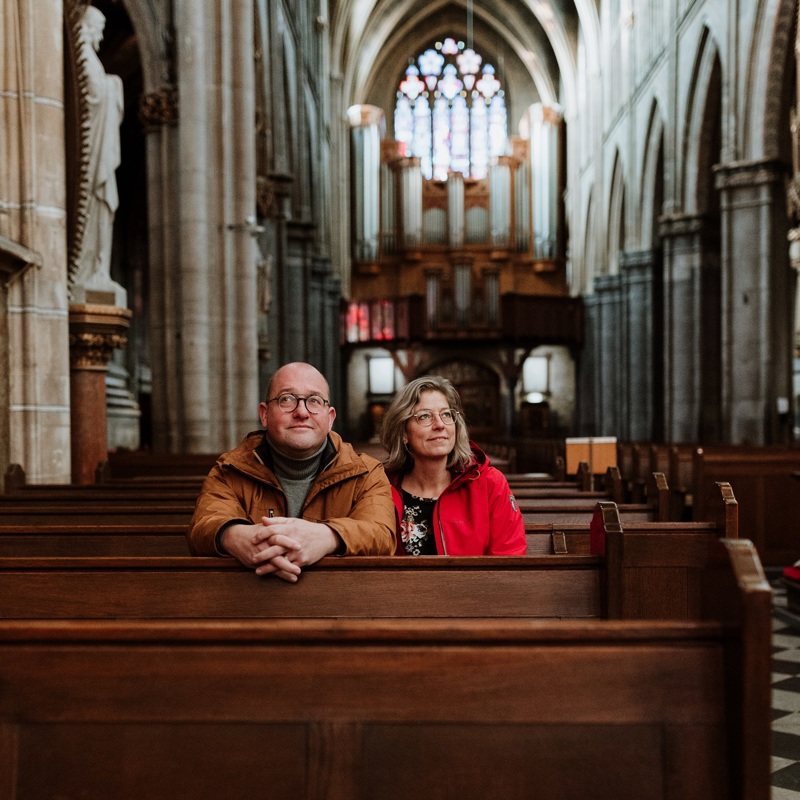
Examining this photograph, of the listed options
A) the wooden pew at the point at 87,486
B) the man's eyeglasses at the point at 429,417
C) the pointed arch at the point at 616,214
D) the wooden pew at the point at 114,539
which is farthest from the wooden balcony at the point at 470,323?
the man's eyeglasses at the point at 429,417

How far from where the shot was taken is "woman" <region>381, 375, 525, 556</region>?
125 inches

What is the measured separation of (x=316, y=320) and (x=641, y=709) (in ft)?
68.9

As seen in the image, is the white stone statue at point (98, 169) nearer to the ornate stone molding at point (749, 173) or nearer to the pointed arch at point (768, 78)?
the ornate stone molding at point (749, 173)

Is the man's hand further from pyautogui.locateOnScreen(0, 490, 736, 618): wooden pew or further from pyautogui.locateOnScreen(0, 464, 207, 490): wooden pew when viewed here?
pyautogui.locateOnScreen(0, 464, 207, 490): wooden pew

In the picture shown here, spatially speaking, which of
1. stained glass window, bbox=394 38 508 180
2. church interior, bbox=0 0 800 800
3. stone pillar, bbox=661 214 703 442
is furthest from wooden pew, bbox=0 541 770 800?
stained glass window, bbox=394 38 508 180

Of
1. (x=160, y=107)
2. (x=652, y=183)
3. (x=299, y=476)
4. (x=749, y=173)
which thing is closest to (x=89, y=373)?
(x=160, y=107)

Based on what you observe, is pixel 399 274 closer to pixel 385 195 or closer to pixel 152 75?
pixel 385 195

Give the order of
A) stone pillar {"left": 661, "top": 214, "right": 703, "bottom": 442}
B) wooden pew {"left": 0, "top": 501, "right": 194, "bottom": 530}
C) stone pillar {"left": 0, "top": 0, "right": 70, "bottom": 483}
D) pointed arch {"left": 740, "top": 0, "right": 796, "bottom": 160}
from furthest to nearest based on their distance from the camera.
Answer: stone pillar {"left": 661, "top": 214, "right": 703, "bottom": 442} → pointed arch {"left": 740, "top": 0, "right": 796, "bottom": 160} → stone pillar {"left": 0, "top": 0, "right": 70, "bottom": 483} → wooden pew {"left": 0, "top": 501, "right": 194, "bottom": 530}

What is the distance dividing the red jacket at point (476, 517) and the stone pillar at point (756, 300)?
1175 centimetres

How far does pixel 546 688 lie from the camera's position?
1.49 meters

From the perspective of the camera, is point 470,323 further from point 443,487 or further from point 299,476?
point 299,476

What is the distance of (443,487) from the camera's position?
3.34 m

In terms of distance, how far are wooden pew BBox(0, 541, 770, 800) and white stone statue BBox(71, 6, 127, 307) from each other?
21.3 ft

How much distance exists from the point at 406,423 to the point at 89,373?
5309 mm
